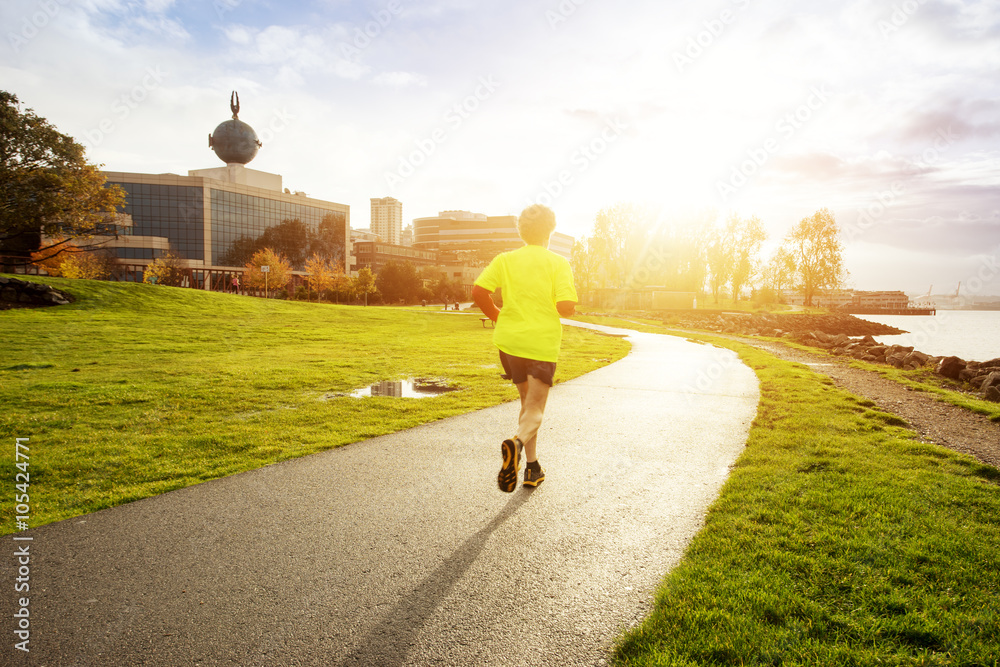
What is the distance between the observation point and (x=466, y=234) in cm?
15938

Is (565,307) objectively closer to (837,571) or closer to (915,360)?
(837,571)

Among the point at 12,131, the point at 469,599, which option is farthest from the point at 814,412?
the point at 12,131

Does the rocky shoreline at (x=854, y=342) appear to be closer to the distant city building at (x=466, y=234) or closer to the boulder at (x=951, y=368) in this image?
the boulder at (x=951, y=368)

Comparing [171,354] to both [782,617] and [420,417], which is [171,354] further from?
[782,617]

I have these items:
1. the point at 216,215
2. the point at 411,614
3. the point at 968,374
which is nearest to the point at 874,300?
the point at 968,374

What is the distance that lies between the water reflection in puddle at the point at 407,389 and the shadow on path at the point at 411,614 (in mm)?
5702

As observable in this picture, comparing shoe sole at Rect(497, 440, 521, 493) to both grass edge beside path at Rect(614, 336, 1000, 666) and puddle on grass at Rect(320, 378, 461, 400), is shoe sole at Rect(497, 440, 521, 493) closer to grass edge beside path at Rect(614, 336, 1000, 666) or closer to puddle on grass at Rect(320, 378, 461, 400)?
grass edge beside path at Rect(614, 336, 1000, 666)

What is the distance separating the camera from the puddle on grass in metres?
8.82

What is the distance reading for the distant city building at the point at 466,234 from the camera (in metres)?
155

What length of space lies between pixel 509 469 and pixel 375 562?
116 centimetres

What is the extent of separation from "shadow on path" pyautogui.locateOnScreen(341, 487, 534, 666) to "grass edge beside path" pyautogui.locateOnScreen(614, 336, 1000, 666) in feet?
3.11

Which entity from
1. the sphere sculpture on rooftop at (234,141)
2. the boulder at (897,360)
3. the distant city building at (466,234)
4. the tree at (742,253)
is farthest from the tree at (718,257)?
the distant city building at (466,234)

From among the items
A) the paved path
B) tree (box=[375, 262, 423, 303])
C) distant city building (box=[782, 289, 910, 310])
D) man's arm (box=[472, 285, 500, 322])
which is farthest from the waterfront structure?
distant city building (box=[782, 289, 910, 310])

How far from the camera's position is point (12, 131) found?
997 inches
